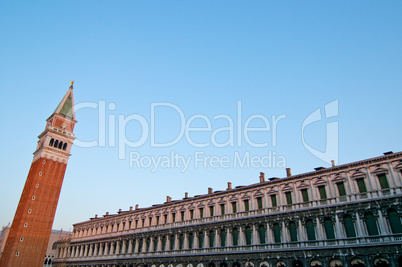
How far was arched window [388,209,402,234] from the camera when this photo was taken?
24672 millimetres

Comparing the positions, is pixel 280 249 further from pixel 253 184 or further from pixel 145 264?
pixel 145 264

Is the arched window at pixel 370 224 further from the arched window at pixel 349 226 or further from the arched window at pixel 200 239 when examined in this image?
the arched window at pixel 200 239

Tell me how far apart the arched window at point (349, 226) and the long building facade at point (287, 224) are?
86 mm

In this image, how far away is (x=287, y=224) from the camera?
30.7 m

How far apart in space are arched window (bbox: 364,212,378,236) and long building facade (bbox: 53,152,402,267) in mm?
86

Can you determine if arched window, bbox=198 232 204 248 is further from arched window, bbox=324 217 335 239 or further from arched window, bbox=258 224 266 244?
arched window, bbox=324 217 335 239

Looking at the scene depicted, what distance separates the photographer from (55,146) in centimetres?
6106

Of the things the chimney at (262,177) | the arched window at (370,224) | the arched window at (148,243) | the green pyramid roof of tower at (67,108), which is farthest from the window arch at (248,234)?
the green pyramid roof of tower at (67,108)

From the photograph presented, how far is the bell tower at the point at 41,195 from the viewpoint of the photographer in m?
51.5

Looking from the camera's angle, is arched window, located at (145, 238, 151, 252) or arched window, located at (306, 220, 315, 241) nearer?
arched window, located at (306, 220, 315, 241)

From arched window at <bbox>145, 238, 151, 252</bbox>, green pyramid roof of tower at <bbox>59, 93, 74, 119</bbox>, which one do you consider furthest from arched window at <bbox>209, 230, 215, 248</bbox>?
green pyramid roof of tower at <bbox>59, 93, 74, 119</bbox>

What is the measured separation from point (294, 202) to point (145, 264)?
24.5 m

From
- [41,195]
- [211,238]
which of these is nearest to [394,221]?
[211,238]

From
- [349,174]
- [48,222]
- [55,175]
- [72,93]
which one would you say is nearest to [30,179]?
[55,175]
